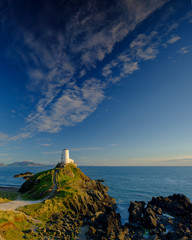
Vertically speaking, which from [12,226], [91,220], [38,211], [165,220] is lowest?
[165,220]

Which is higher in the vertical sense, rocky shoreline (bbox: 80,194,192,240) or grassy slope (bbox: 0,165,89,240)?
grassy slope (bbox: 0,165,89,240)

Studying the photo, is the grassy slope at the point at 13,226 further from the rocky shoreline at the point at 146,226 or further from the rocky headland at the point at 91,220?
the rocky shoreline at the point at 146,226

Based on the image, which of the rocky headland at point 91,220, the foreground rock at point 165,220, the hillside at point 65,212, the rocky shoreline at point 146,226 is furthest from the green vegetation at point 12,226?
the foreground rock at point 165,220

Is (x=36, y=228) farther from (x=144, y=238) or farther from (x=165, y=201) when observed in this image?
(x=165, y=201)

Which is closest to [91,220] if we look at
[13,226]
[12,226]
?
[13,226]

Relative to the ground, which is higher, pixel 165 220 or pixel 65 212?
pixel 65 212

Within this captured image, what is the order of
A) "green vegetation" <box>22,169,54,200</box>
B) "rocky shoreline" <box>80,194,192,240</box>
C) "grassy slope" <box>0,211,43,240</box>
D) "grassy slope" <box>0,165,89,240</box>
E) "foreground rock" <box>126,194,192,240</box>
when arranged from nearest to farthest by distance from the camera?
1. "grassy slope" <box>0,211,43,240</box>
2. "grassy slope" <box>0,165,89,240</box>
3. "rocky shoreline" <box>80,194,192,240</box>
4. "foreground rock" <box>126,194,192,240</box>
5. "green vegetation" <box>22,169,54,200</box>

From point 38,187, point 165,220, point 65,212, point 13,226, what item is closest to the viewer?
point 13,226

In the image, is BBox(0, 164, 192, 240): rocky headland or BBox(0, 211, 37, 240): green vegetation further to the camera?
BBox(0, 164, 192, 240): rocky headland

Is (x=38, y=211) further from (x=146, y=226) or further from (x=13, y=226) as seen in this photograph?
(x=146, y=226)

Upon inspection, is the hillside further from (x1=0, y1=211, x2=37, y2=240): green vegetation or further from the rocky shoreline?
(x1=0, y1=211, x2=37, y2=240): green vegetation

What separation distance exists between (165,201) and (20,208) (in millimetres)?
50871

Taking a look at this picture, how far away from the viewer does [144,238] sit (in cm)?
3206

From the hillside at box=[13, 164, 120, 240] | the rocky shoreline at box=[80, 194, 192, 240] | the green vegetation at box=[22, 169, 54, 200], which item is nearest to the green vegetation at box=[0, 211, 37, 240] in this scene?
the hillside at box=[13, 164, 120, 240]
